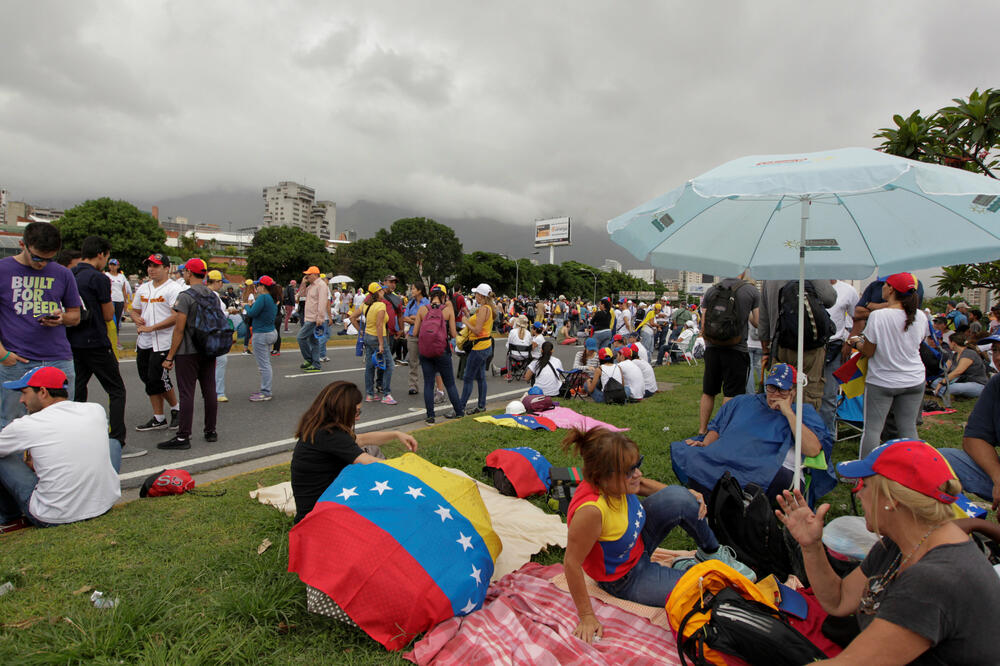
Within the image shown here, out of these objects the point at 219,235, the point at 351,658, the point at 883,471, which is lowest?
the point at 351,658

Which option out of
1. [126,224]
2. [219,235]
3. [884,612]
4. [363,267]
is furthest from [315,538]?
[219,235]

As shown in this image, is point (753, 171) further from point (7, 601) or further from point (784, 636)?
point (7, 601)

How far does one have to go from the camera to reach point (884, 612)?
5.70 ft

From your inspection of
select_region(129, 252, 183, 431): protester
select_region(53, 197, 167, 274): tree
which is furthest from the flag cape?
select_region(53, 197, 167, 274): tree

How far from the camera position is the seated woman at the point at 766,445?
3.99 meters

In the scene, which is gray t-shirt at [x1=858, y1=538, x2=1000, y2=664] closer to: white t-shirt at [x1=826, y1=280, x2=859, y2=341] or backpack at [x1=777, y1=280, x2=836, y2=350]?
backpack at [x1=777, y1=280, x2=836, y2=350]

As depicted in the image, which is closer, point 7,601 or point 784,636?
point 784,636

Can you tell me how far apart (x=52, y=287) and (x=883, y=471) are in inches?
239

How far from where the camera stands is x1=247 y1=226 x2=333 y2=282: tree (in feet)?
203

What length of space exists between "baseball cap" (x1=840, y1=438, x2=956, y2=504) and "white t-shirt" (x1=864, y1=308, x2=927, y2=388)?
315cm

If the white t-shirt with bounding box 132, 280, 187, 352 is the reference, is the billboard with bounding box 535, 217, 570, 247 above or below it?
above

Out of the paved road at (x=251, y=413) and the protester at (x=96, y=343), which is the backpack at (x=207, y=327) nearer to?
the protester at (x=96, y=343)

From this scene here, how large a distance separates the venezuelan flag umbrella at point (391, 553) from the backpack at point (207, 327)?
3661 millimetres

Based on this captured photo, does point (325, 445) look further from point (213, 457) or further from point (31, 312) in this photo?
point (31, 312)
